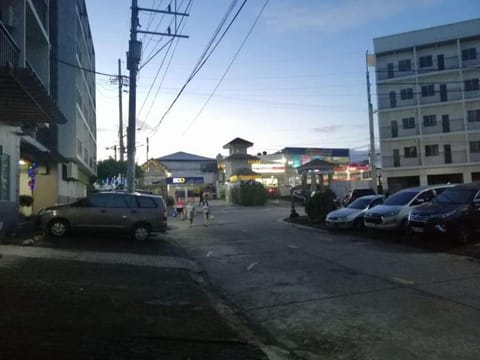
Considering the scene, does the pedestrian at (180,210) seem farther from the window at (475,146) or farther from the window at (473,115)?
the window at (473,115)

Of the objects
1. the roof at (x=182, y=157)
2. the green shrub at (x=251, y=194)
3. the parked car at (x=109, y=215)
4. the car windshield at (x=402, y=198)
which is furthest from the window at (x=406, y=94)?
the roof at (x=182, y=157)

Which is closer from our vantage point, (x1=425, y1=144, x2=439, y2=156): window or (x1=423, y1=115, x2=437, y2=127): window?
(x1=425, y1=144, x2=439, y2=156): window

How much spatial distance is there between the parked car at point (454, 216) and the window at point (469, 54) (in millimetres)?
36779

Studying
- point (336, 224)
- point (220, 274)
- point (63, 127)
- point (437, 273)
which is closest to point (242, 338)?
point (220, 274)

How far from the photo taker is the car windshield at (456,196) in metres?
14.3

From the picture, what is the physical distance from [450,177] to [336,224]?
3330 centimetres

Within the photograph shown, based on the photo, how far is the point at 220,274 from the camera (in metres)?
10.9

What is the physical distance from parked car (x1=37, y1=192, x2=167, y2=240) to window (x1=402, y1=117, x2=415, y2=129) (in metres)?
37.9

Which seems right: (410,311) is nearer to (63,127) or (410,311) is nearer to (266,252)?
(266,252)

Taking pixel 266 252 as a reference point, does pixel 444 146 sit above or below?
above

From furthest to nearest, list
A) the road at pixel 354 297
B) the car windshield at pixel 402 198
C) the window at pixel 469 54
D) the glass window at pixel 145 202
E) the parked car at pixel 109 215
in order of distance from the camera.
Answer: the window at pixel 469 54, the glass window at pixel 145 202, the car windshield at pixel 402 198, the parked car at pixel 109 215, the road at pixel 354 297

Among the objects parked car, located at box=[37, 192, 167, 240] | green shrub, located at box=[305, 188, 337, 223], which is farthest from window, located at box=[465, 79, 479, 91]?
parked car, located at box=[37, 192, 167, 240]

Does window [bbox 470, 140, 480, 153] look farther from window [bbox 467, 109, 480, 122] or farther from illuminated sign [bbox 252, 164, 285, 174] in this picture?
illuminated sign [bbox 252, 164, 285, 174]

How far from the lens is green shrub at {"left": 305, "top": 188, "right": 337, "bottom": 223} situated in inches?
890
